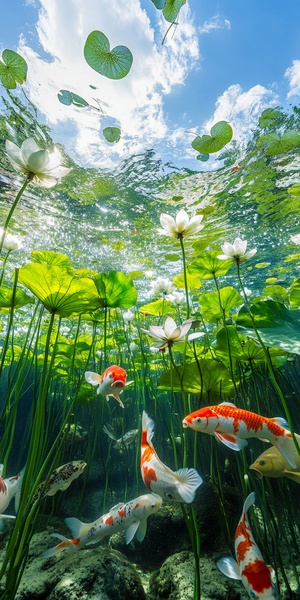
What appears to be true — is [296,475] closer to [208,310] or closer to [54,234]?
[208,310]

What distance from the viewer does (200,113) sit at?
6277mm

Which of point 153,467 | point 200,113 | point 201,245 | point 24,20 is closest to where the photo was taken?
point 153,467

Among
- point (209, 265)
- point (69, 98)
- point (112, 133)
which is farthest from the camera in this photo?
point (112, 133)

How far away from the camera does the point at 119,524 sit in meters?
2.07

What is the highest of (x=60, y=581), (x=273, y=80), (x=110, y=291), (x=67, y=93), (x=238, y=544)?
(x=273, y=80)

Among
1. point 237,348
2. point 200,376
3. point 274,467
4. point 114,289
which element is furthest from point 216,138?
point 274,467

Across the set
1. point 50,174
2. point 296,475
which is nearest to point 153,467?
point 296,475

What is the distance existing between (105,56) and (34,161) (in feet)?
8.16

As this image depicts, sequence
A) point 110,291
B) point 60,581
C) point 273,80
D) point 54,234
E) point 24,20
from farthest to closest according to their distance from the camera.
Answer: point 54,234, point 273,80, point 24,20, point 110,291, point 60,581

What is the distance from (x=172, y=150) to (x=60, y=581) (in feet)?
24.9

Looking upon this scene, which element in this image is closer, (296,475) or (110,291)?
(296,475)

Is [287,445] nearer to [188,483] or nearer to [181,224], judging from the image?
[188,483]

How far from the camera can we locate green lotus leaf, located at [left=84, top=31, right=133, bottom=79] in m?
3.02

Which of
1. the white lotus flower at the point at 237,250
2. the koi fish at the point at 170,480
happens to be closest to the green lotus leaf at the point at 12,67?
the white lotus flower at the point at 237,250
